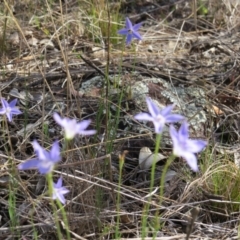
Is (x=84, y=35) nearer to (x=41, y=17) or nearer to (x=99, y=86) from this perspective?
(x=41, y=17)

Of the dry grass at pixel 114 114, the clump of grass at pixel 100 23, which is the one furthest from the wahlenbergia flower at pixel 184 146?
the clump of grass at pixel 100 23

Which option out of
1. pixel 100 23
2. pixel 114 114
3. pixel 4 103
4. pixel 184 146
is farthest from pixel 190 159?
pixel 100 23

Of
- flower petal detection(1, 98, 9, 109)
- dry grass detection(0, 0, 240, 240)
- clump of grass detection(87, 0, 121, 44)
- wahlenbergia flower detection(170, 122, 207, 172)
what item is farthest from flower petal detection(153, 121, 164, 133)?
clump of grass detection(87, 0, 121, 44)

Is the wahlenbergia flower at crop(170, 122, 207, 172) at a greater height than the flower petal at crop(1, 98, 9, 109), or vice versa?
the wahlenbergia flower at crop(170, 122, 207, 172)

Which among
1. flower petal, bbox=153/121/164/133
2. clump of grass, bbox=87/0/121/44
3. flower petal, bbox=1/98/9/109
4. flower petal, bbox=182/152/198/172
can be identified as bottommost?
clump of grass, bbox=87/0/121/44

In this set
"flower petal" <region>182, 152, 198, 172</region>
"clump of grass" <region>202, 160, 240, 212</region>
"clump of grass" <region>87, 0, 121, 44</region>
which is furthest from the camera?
Answer: "clump of grass" <region>87, 0, 121, 44</region>

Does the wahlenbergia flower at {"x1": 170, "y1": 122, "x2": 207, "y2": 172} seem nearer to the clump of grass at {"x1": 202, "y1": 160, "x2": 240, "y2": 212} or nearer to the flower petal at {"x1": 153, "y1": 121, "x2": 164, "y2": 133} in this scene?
the flower petal at {"x1": 153, "y1": 121, "x2": 164, "y2": 133}

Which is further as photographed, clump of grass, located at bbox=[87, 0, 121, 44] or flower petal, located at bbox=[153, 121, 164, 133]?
clump of grass, located at bbox=[87, 0, 121, 44]

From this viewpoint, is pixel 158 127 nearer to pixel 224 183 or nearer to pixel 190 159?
pixel 190 159

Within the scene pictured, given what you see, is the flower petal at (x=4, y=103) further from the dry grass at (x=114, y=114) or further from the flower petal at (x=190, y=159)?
the flower petal at (x=190, y=159)
